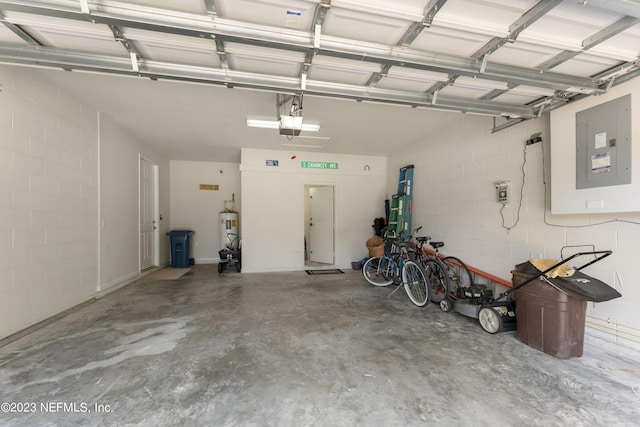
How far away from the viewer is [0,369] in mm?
2035

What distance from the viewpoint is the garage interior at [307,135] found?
1.64 metres

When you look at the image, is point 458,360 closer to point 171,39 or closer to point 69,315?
point 171,39

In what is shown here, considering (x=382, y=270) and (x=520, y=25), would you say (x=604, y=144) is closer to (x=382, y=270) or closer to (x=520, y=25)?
(x=520, y=25)

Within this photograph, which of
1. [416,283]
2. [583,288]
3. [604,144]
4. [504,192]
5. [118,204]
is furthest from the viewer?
[118,204]

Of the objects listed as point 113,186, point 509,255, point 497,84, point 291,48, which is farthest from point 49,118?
point 509,255

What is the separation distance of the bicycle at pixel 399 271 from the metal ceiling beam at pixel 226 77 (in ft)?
6.90

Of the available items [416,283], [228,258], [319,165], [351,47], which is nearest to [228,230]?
[228,258]

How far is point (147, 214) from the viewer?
5.84 m

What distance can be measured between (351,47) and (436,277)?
3.34m

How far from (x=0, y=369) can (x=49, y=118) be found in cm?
258

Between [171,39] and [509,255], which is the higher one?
[171,39]

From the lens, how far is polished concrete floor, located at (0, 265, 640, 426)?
159 cm

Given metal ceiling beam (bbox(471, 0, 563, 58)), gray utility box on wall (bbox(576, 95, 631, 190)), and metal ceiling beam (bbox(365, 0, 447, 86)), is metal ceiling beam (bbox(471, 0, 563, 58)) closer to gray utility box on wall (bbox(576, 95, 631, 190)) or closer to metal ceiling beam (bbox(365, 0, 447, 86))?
metal ceiling beam (bbox(365, 0, 447, 86))

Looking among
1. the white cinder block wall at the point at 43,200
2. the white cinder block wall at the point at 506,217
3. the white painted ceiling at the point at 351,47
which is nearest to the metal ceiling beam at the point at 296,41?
the white painted ceiling at the point at 351,47
